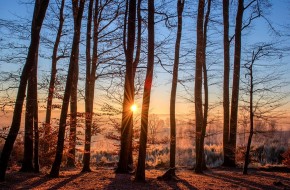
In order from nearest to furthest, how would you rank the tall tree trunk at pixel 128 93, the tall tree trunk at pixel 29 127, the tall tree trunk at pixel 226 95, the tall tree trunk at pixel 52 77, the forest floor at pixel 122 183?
the forest floor at pixel 122 183
the tall tree trunk at pixel 128 93
the tall tree trunk at pixel 29 127
the tall tree trunk at pixel 52 77
the tall tree trunk at pixel 226 95

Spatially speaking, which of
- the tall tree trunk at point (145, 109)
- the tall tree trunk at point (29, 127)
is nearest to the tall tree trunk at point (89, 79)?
the tall tree trunk at point (29, 127)

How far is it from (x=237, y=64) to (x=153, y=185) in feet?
31.9

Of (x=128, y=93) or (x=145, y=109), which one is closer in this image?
(x=145, y=109)

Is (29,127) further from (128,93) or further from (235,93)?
(235,93)

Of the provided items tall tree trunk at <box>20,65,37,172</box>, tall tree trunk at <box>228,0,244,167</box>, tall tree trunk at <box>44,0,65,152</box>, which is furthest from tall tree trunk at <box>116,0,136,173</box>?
tall tree trunk at <box>228,0,244,167</box>

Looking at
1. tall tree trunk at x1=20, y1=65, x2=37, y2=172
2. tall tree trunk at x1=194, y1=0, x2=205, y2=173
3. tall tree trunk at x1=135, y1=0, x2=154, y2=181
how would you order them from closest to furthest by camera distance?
tall tree trunk at x1=135, y1=0, x2=154, y2=181 < tall tree trunk at x1=20, y1=65, x2=37, y2=172 < tall tree trunk at x1=194, y1=0, x2=205, y2=173

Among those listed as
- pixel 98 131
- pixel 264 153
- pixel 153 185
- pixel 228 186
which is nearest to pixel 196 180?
pixel 228 186

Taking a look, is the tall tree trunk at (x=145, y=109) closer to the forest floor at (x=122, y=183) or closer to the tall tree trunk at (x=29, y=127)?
the forest floor at (x=122, y=183)

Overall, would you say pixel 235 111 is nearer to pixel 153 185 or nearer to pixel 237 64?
pixel 237 64

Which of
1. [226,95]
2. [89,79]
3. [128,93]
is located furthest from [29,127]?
[226,95]

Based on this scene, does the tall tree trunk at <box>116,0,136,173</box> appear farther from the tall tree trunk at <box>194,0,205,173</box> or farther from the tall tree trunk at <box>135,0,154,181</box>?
Answer: the tall tree trunk at <box>194,0,205,173</box>

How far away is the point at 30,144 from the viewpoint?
13.0 meters

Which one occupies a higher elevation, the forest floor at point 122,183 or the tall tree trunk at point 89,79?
the tall tree trunk at point 89,79

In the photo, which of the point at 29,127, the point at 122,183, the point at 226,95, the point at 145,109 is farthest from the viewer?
the point at 226,95
